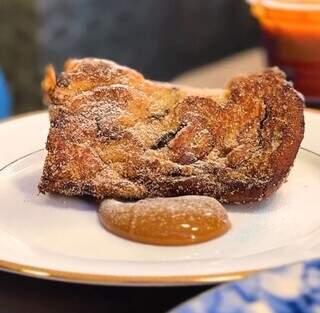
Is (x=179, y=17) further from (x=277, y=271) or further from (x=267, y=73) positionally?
(x=277, y=271)

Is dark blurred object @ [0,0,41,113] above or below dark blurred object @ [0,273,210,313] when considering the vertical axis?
below

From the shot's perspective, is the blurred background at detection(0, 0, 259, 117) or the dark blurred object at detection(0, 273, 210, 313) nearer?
the dark blurred object at detection(0, 273, 210, 313)

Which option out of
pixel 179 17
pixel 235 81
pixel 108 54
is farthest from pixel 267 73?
pixel 179 17

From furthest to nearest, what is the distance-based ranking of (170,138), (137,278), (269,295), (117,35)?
(117,35)
(170,138)
(137,278)
(269,295)

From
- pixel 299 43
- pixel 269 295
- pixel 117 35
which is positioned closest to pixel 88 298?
pixel 269 295

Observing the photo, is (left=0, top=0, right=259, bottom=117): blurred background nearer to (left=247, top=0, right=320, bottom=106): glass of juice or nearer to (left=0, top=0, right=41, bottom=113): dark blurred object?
(left=0, top=0, right=41, bottom=113): dark blurred object

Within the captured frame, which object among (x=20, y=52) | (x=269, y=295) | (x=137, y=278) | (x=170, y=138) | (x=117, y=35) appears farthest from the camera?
(x=117, y=35)

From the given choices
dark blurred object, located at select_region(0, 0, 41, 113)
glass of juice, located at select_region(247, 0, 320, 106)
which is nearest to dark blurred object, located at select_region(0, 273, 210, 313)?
glass of juice, located at select_region(247, 0, 320, 106)

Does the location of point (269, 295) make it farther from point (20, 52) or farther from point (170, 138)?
point (20, 52)
